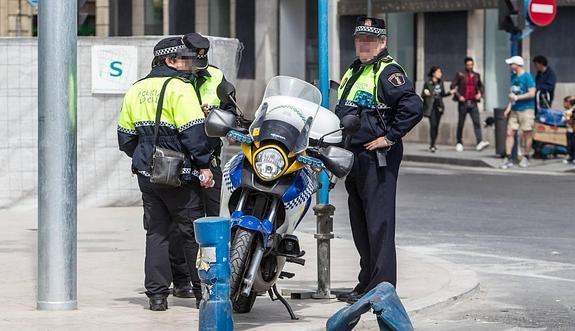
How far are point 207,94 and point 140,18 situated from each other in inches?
1317

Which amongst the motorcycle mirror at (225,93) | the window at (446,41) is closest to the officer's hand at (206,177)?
the motorcycle mirror at (225,93)

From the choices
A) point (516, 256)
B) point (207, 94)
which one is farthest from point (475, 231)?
point (207, 94)

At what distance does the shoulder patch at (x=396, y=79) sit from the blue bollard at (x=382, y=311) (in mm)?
2379

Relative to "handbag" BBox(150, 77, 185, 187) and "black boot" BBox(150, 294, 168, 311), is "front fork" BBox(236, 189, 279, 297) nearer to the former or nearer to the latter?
"handbag" BBox(150, 77, 185, 187)

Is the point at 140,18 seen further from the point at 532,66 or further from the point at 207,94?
the point at 207,94

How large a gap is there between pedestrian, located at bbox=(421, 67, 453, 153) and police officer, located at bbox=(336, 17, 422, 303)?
59.9 feet

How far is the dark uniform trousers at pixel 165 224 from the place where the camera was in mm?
9688

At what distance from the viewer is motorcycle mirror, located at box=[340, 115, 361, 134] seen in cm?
924

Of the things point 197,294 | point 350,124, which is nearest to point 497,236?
point 197,294

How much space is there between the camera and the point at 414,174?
949 inches

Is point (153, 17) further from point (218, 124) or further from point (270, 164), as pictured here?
point (270, 164)

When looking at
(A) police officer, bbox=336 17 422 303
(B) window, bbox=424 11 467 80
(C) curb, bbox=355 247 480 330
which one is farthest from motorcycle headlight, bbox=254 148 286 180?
(B) window, bbox=424 11 467 80

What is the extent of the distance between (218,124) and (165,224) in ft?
3.46

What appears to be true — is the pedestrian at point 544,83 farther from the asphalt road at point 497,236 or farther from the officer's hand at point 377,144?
the officer's hand at point 377,144
